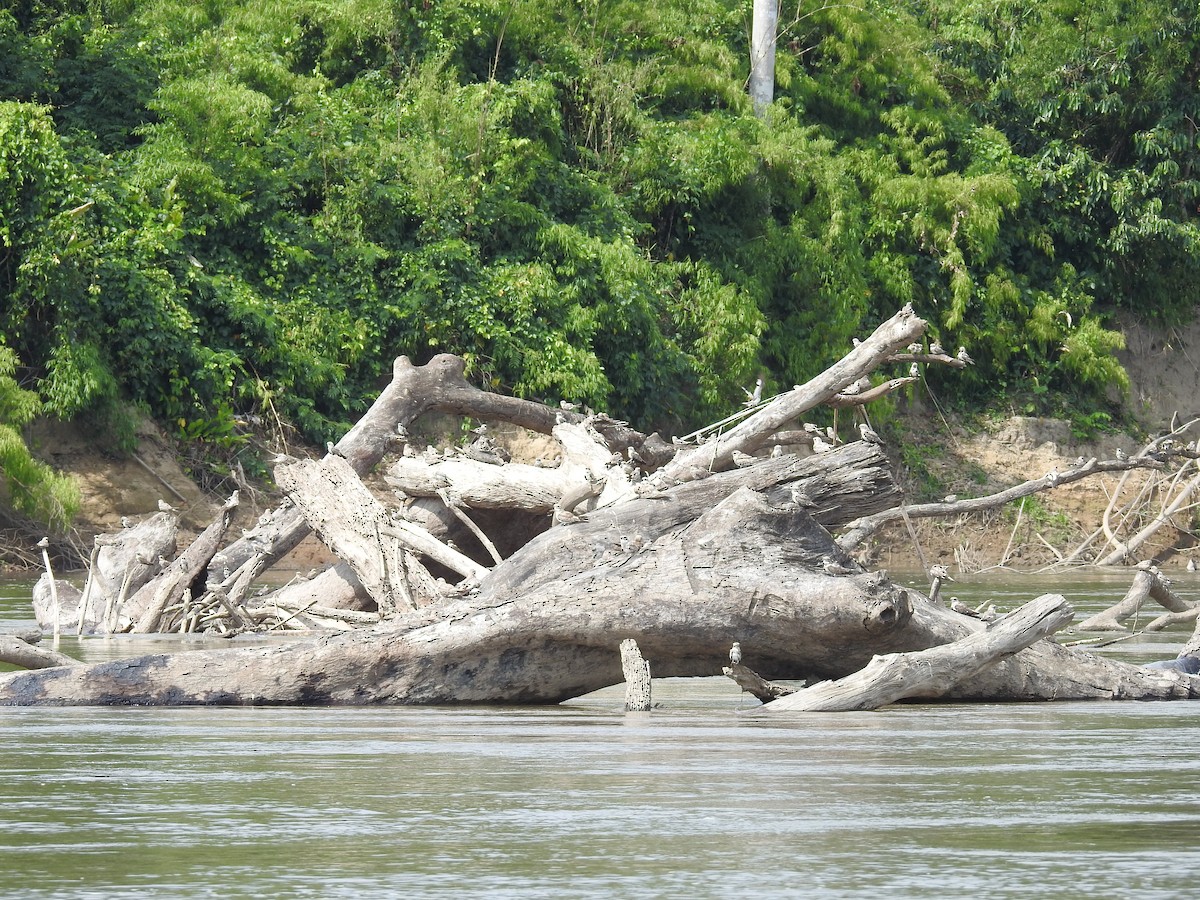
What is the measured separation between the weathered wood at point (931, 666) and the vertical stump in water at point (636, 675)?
532mm

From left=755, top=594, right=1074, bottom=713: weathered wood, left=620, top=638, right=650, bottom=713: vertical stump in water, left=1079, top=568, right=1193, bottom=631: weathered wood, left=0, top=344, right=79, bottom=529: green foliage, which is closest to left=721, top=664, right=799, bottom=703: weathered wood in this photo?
left=755, top=594, right=1074, bottom=713: weathered wood

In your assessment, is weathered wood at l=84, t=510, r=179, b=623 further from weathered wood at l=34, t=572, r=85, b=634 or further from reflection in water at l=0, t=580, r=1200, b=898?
reflection in water at l=0, t=580, r=1200, b=898

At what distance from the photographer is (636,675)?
8.80m

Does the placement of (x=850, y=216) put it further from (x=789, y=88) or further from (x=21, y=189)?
(x=21, y=189)

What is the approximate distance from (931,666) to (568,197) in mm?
21064

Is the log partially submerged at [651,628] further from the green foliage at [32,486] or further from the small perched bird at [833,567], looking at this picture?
the green foliage at [32,486]

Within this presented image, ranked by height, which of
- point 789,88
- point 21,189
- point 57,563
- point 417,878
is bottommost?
point 57,563

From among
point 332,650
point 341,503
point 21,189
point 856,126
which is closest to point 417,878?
point 332,650

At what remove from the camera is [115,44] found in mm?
27359

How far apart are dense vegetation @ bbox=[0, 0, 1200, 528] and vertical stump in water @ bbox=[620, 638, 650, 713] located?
15.2 metres

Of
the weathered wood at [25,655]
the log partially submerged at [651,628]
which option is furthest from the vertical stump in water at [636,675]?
the weathered wood at [25,655]

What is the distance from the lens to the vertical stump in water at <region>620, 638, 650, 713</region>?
Answer: 880cm

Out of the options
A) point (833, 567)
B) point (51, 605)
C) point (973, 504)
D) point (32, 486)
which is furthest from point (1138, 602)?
point (32, 486)

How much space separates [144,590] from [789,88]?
20253 millimetres
